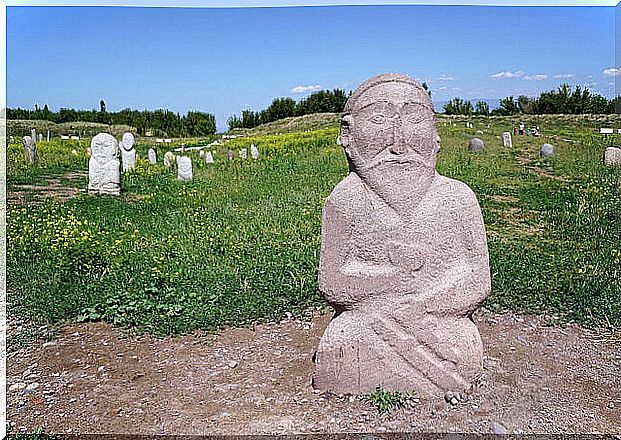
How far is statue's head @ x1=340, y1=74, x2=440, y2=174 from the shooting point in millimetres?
4168

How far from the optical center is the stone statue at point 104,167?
13.8 metres

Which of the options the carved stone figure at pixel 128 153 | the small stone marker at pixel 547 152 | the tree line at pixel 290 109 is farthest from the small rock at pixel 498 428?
the tree line at pixel 290 109

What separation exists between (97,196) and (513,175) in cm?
907

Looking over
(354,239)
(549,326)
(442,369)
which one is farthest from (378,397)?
(549,326)

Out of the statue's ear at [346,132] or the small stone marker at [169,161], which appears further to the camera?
the small stone marker at [169,161]

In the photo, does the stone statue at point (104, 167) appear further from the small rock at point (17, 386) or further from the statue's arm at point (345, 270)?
the statue's arm at point (345, 270)

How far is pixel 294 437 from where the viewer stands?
3.98 meters

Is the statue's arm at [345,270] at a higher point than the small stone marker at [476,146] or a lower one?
lower

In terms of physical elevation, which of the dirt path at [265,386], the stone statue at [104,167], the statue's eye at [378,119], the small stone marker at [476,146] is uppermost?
the small stone marker at [476,146]

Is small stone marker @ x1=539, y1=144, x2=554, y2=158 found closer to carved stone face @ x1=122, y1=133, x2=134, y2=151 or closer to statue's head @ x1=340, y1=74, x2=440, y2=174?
carved stone face @ x1=122, y1=133, x2=134, y2=151

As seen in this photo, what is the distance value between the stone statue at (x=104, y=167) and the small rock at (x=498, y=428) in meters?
11.1

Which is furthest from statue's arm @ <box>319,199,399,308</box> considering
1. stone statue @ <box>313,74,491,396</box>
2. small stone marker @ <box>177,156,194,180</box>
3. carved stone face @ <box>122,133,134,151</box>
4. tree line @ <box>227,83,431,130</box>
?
tree line @ <box>227,83,431,130</box>

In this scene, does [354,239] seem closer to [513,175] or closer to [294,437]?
[294,437]

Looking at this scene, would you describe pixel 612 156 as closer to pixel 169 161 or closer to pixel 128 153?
pixel 169 161
